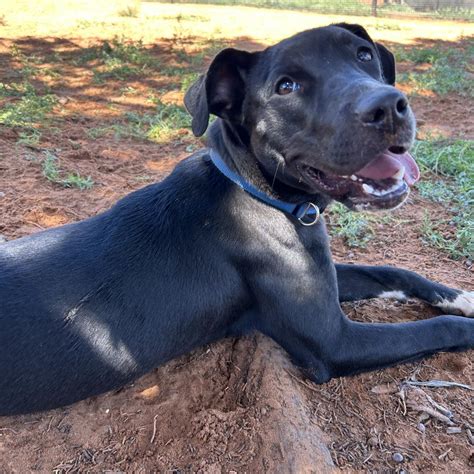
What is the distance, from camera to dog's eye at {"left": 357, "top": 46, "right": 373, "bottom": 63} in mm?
2717

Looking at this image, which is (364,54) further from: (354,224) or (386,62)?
(354,224)

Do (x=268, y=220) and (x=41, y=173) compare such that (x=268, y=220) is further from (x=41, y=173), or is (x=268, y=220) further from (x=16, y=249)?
(x=41, y=173)

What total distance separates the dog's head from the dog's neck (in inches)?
0.9

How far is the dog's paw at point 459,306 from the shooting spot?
320cm

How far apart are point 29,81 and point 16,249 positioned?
249 inches

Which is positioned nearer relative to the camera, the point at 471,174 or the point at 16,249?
the point at 16,249

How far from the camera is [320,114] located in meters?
2.43

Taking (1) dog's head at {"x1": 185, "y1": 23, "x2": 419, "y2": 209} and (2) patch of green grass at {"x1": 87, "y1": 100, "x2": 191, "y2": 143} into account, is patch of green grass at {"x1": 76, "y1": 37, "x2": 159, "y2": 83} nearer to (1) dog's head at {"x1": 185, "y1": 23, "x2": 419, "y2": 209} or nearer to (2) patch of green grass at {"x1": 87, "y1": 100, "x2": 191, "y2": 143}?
(2) patch of green grass at {"x1": 87, "y1": 100, "x2": 191, "y2": 143}

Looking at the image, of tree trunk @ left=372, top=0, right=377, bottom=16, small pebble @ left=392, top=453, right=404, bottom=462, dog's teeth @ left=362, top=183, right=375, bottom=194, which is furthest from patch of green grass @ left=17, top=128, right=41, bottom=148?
tree trunk @ left=372, top=0, right=377, bottom=16

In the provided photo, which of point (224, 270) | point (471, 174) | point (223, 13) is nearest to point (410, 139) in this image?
point (224, 270)

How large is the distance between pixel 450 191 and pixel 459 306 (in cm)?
186

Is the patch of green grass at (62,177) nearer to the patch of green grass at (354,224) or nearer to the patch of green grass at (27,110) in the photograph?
the patch of green grass at (27,110)

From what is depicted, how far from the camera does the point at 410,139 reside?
7.42ft

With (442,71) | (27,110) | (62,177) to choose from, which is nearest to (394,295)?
(62,177)
